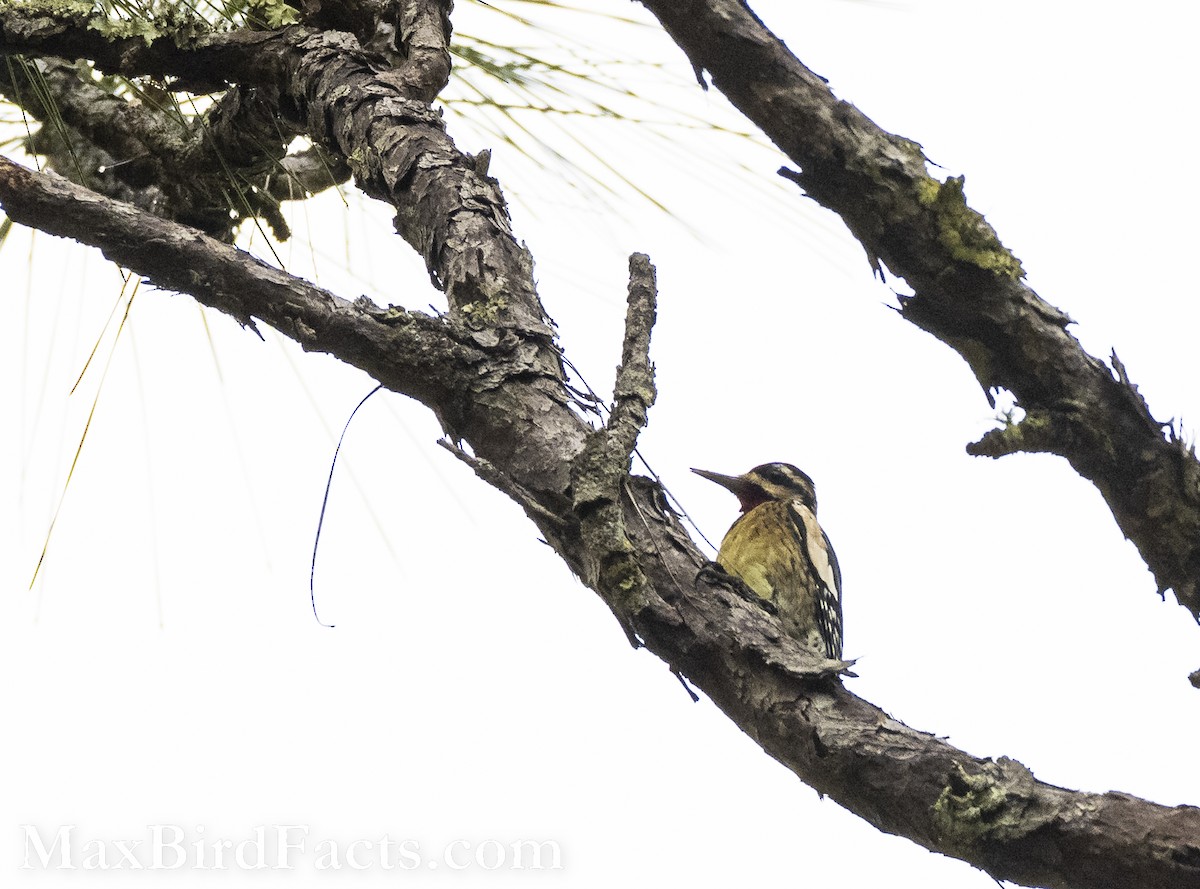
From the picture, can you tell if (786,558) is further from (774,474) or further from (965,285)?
(965,285)

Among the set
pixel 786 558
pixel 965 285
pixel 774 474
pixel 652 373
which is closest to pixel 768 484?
pixel 774 474

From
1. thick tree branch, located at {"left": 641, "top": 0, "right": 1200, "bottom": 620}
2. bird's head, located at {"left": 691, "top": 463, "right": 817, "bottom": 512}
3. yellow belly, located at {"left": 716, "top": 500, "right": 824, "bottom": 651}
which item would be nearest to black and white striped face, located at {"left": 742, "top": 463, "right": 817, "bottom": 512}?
bird's head, located at {"left": 691, "top": 463, "right": 817, "bottom": 512}

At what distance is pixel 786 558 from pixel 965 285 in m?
1.49

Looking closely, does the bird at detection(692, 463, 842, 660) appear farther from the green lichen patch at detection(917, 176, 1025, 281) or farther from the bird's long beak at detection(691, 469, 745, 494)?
the green lichen patch at detection(917, 176, 1025, 281)

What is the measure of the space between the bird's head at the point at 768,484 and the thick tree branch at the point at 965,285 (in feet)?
5.59

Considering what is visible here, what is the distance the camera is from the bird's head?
3.26 m

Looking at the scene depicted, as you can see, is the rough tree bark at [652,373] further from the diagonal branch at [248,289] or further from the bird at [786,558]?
the bird at [786,558]

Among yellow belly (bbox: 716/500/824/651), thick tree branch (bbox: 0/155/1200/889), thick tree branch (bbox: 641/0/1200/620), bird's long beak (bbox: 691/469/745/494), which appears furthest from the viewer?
bird's long beak (bbox: 691/469/745/494)

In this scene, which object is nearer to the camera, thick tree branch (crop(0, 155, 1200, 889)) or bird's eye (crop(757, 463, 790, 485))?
thick tree branch (crop(0, 155, 1200, 889))

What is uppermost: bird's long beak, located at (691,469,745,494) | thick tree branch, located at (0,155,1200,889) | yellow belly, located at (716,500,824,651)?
bird's long beak, located at (691,469,745,494)

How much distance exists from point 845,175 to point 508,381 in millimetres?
Result: 498

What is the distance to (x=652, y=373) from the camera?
1.35 m

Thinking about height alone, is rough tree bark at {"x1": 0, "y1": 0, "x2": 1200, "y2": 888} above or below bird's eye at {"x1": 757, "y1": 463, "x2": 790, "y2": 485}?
below

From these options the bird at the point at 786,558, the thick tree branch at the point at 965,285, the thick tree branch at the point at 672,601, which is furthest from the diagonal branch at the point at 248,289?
the bird at the point at 786,558
